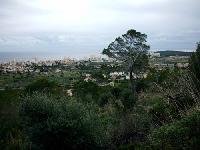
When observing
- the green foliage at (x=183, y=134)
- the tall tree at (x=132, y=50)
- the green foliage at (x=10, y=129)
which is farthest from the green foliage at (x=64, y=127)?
the tall tree at (x=132, y=50)

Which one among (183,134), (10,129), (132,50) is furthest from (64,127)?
(132,50)

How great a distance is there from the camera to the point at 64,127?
1251 cm

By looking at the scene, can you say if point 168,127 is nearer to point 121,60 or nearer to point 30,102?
point 30,102

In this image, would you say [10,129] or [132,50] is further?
[132,50]

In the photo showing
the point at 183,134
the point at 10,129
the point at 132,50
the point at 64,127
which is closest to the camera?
the point at 183,134

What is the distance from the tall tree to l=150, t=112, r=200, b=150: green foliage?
34.1 m

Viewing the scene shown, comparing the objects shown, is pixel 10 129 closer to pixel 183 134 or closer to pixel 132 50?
pixel 183 134

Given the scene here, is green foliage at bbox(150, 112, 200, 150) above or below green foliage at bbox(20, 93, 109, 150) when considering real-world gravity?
above

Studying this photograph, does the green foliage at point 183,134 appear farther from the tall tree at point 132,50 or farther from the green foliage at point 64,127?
the tall tree at point 132,50

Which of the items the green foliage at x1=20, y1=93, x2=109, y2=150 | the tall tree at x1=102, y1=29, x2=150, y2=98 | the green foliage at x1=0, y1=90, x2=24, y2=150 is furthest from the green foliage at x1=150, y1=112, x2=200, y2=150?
the tall tree at x1=102, y1=29, x2=150, y2=98

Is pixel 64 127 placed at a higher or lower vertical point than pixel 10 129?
higher

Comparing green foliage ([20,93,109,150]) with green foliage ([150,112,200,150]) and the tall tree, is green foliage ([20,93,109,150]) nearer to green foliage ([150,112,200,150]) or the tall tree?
green foliage ([150,112,200,150])

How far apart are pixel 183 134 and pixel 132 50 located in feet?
114

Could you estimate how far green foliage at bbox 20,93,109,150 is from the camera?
12.6 metres
